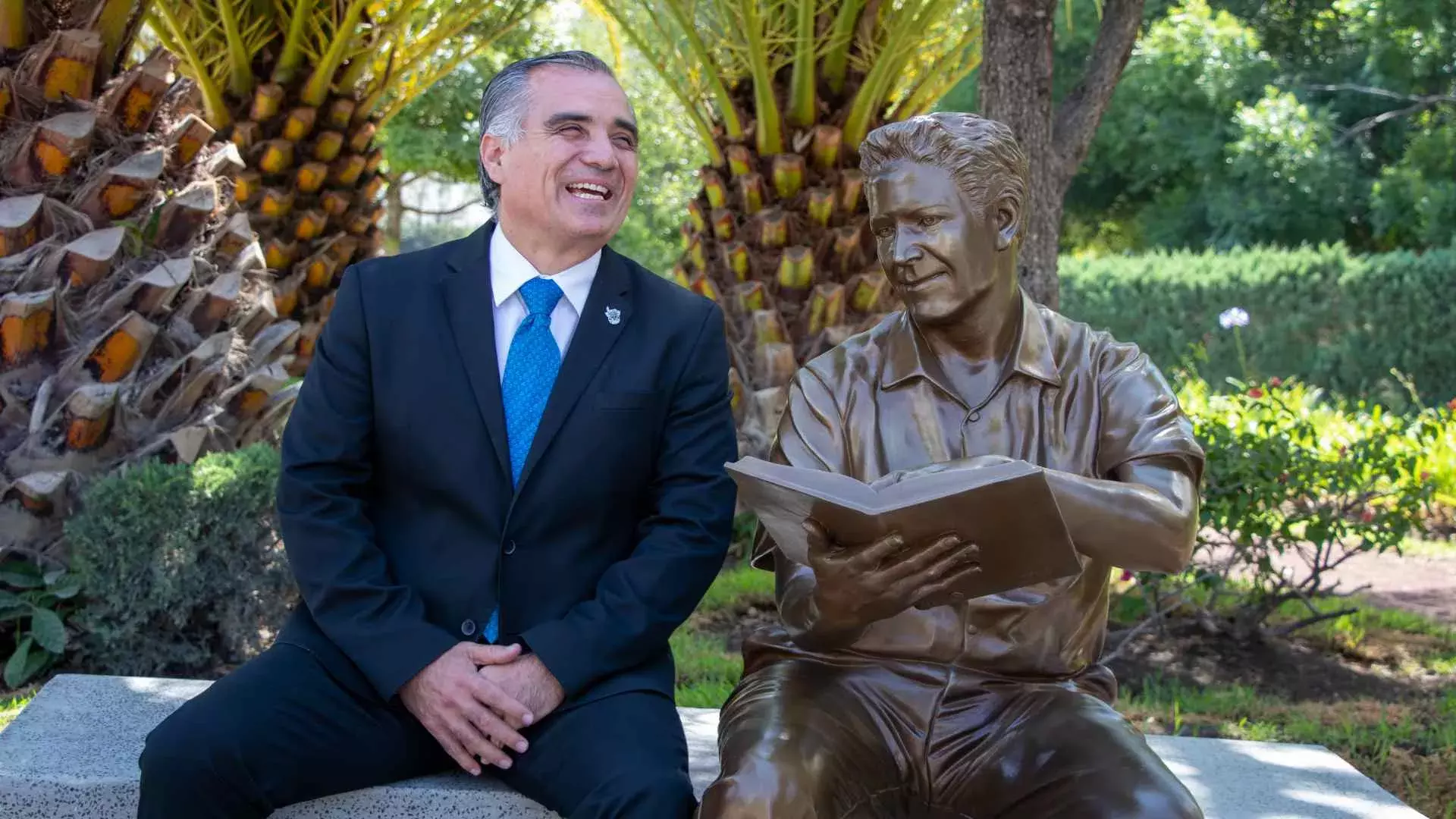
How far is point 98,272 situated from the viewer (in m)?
4.77

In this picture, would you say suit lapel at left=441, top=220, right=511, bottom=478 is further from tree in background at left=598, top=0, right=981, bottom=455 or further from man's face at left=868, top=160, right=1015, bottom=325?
tree in background at left=598, top=0, right=981, bottom=455

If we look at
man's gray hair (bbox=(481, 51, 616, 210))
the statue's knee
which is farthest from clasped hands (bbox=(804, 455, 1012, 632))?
man's gray hair (bbox=(481, 51, 616, 210))

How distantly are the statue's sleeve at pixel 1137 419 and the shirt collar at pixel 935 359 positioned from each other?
108 mm

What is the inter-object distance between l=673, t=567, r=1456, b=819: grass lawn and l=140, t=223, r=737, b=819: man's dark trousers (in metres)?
1.94

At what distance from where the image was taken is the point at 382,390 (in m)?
3.00

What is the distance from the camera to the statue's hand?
227 cm

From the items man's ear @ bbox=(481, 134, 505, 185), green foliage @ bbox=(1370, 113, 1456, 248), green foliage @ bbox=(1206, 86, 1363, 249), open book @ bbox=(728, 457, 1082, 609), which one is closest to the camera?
open book @ bbox=(728, 457, 1082, 609)

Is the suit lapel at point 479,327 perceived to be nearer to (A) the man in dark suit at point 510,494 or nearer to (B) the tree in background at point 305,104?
(A) the man in dark suit at point 510,494

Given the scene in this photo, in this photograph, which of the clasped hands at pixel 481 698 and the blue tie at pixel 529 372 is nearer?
the clasped hands at pixel 481 698

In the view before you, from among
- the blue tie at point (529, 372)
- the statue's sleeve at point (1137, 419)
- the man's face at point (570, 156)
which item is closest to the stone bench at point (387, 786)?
the blue tie at point (529, 372)

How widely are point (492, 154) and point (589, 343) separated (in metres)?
0.48

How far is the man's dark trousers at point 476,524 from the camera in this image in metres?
2.79

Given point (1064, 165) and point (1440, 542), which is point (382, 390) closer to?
point (1064, 165)

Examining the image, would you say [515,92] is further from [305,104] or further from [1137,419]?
[305,104]
